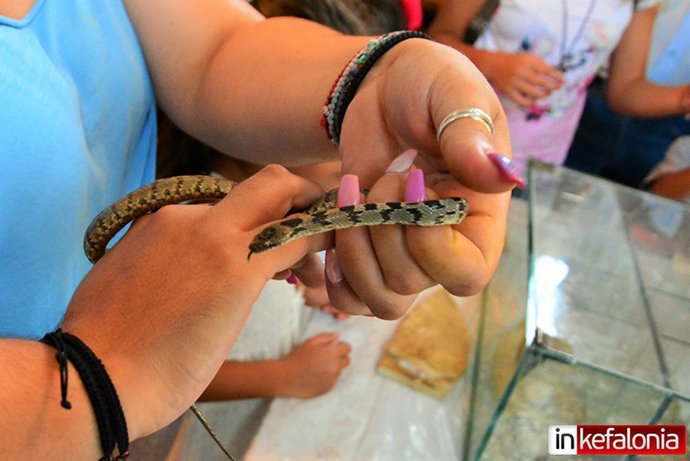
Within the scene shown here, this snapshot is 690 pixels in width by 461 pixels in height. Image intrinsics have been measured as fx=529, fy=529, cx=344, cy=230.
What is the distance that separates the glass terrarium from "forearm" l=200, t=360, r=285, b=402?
40cm

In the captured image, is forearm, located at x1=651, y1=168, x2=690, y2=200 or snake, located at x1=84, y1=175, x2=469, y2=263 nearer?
snake, located at x1=84, y1=175, x2=469, y2=263

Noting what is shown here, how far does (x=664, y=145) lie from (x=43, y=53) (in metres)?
1.96

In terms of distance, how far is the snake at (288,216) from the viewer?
560mm

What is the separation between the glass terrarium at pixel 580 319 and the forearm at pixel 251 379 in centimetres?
40

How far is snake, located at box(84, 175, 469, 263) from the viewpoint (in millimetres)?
560

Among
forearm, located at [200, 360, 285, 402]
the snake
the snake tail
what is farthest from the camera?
forearm, located at [200, 360, 285, 402]

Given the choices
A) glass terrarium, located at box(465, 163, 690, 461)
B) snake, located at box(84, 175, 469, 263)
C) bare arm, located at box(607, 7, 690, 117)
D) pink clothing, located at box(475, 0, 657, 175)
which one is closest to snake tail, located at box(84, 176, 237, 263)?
snake, located at box(84, 175, 469, 263)

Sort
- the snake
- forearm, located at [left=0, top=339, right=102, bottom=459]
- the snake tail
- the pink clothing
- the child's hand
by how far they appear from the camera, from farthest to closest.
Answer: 1. the pink clothing
2. the child's hand
3. the snake tail
4. the snake
5. forearm, located at [left=0, top=339, right=102, bottom=459]

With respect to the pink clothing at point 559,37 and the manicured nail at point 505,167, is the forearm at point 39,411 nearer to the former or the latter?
the manicured nail at point 505,167

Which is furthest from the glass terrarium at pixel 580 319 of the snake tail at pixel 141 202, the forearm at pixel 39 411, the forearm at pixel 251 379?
the forearm at pixel 39 411

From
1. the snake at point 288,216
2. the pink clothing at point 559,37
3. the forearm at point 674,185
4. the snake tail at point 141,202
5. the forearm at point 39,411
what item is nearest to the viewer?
the forearm at point 39,411

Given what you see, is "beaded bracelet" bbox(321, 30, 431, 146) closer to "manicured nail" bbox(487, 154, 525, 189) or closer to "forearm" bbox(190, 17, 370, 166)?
"forearm" bbox(190, 17, 370, 166)

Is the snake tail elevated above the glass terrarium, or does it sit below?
above

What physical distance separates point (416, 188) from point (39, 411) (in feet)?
1.31
